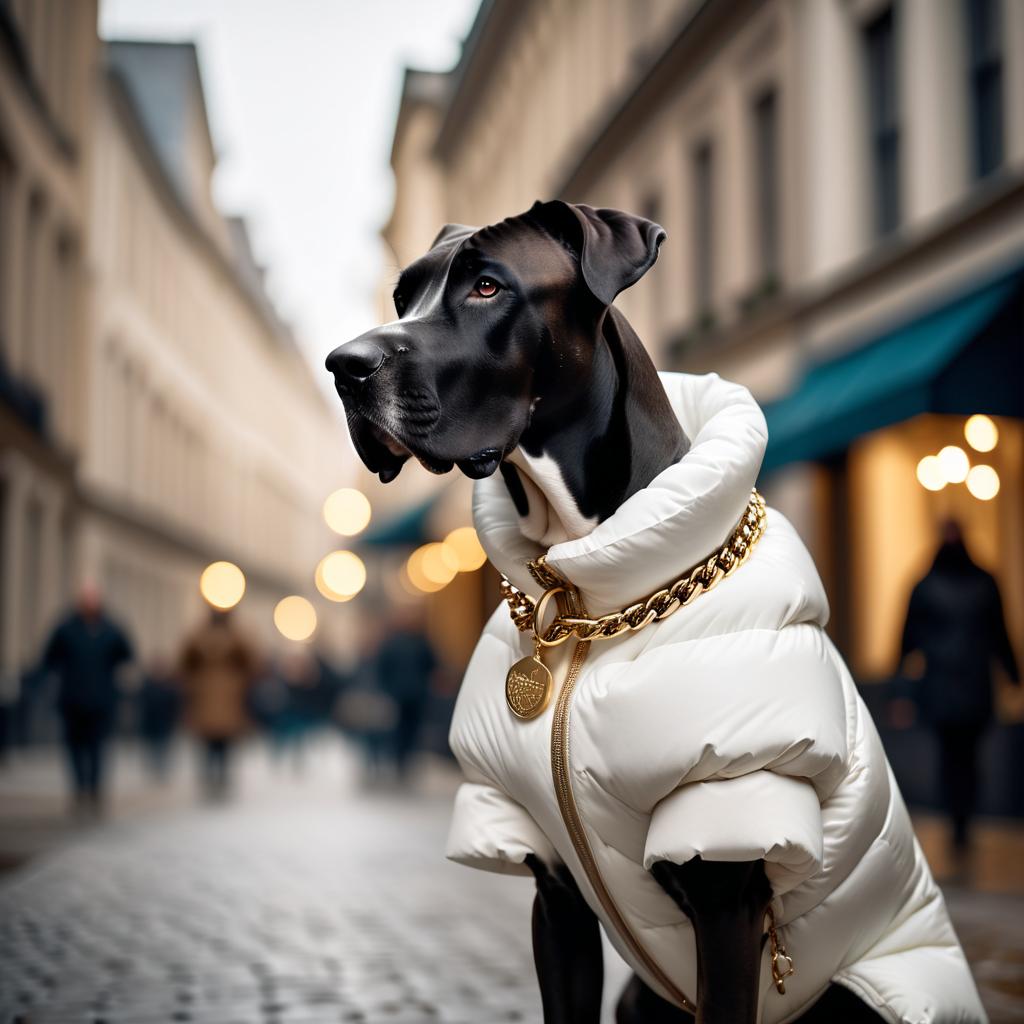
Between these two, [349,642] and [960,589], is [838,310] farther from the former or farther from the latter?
[349,642]

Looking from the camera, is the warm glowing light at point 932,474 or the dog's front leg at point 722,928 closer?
the dog's front leg at point 722,928

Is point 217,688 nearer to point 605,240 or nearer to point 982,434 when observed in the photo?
point 982,434

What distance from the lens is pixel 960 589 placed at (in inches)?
363

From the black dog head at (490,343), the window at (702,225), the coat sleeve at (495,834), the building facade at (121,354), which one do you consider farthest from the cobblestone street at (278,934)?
the building facade at (121,354)

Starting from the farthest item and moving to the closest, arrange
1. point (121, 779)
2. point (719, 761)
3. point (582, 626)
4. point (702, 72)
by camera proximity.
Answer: point (121, 779)
point (702, 72)
point (582, 626)
point (719, 761)

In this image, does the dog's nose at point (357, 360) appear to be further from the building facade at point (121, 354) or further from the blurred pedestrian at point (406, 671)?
the building facade at point (121, 354)

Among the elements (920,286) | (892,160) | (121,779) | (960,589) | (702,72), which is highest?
(702,72)

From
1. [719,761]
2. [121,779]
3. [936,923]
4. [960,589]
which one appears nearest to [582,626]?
[719,761]

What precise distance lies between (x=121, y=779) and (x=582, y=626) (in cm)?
1837

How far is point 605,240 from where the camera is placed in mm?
2678

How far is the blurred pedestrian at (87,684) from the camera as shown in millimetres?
13484

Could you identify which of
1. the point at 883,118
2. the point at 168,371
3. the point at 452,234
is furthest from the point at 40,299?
the point at 452,234

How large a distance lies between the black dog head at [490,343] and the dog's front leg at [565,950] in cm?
83

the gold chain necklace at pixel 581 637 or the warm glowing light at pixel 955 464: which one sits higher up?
the warm glowing light at pixel 955 464
